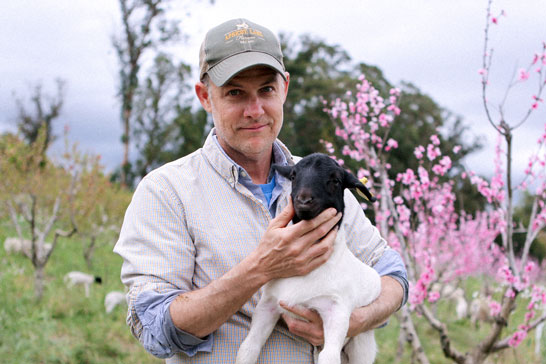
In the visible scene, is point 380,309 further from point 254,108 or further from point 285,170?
point 254,108

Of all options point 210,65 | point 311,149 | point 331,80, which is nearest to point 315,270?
point 210,65

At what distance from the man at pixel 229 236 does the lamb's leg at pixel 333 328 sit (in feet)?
0.20

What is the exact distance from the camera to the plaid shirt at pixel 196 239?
2469mm

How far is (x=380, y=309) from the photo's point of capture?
2746mm

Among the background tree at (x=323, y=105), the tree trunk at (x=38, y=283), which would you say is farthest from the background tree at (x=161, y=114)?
the tree trunk at (x=38, y=283)

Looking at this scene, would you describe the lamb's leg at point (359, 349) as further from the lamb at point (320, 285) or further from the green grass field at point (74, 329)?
the green grass field at point (74, 329)

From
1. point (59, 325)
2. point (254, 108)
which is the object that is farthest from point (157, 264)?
point (59, 325)

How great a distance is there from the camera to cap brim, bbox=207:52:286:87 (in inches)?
103

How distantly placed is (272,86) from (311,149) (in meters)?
22.4

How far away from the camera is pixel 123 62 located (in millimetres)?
25812

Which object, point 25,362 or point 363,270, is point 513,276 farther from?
point 25,362

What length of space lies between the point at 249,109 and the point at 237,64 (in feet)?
0.80

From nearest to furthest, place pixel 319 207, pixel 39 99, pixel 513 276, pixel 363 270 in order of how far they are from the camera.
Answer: pixel 319 207
pixel 363 270
pixel 513 276
pixel 39 99

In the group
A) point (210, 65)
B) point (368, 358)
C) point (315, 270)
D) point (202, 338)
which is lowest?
point (368, 358)
